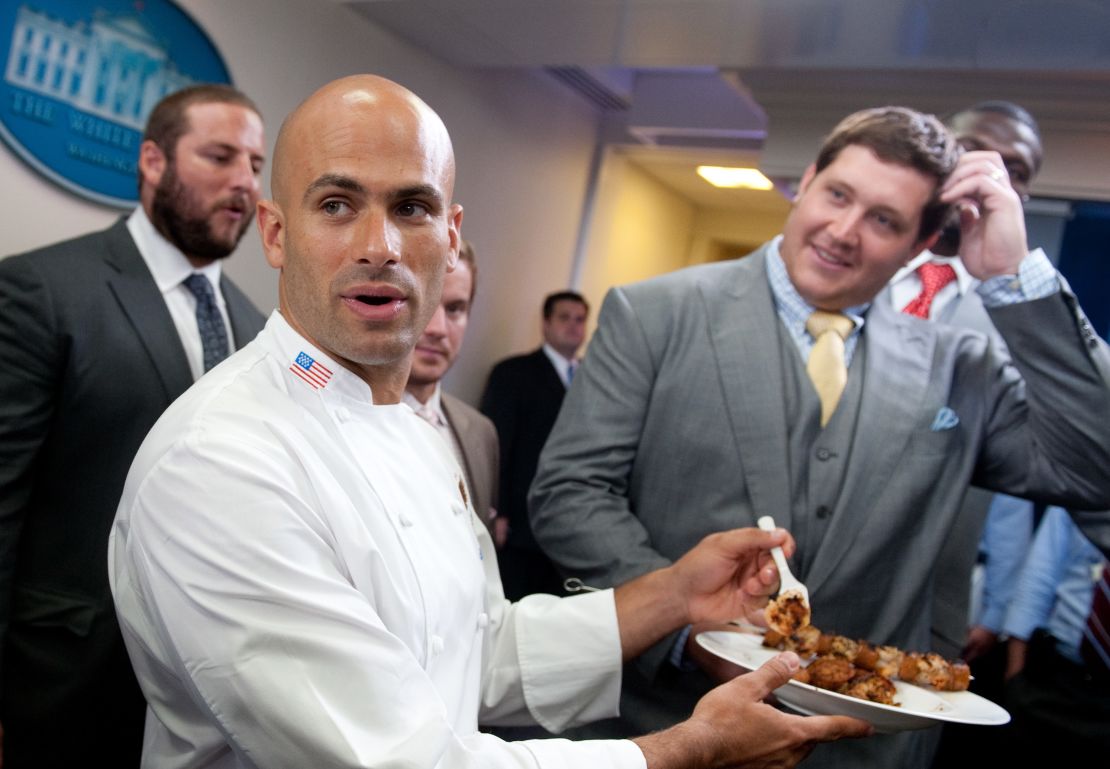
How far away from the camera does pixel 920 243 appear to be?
5.85 feet

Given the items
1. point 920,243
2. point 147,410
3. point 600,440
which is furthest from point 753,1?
point 147,410

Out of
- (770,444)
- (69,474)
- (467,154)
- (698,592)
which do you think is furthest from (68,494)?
(467,154)

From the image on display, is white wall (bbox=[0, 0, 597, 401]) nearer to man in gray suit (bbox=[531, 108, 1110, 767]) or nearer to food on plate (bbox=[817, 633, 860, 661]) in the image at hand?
man in gray suit (bbox=[531, 108, 1110, 767])

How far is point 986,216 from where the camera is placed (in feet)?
5.64

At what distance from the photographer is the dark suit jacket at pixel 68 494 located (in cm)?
188

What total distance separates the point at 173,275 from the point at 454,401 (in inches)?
28.4

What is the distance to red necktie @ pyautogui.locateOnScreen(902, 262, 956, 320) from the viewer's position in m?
2.26

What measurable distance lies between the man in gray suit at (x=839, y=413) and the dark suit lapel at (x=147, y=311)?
838mm

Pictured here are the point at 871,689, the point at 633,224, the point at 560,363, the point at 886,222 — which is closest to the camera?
the point at 871,689

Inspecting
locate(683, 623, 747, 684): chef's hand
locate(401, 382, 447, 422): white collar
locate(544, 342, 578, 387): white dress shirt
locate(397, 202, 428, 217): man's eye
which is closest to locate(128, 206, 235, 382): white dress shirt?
locate(401, 382, 447, 422): white collar

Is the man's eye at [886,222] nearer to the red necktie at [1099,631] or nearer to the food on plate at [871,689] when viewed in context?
the food on plate at [871,689]

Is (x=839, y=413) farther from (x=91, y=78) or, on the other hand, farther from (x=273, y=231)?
(x=91, y=78)

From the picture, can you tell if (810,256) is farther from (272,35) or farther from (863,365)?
(272,35)

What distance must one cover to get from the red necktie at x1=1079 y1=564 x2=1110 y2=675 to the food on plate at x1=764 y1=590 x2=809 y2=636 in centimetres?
148
